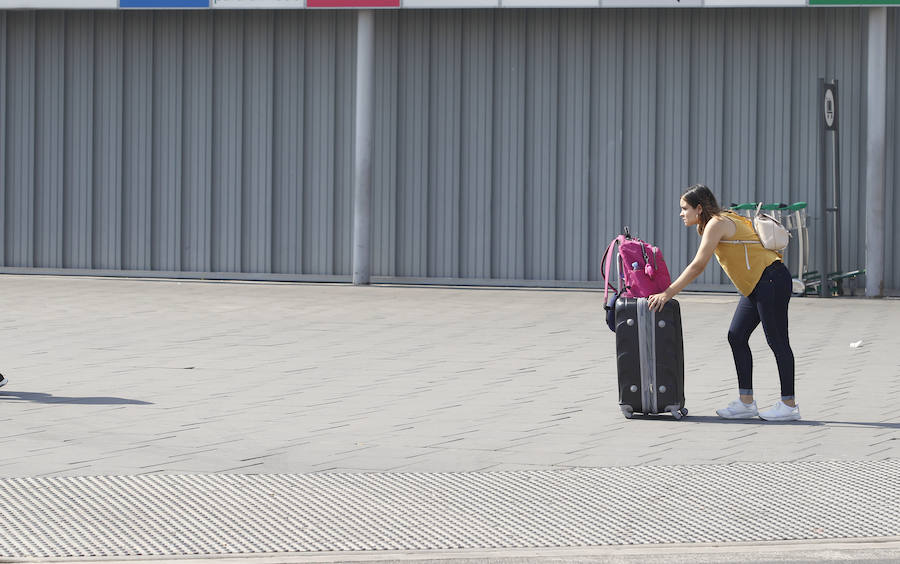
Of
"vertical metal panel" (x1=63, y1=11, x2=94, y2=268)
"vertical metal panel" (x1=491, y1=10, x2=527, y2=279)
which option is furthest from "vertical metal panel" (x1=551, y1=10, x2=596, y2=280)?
"vertical metal panel" (x1=63, y1=11, x2=94, y2=268)

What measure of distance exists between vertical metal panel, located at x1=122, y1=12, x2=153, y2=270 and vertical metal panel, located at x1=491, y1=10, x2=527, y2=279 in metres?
4.80

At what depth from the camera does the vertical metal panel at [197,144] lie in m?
19.8

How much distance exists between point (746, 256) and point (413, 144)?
35.8 ft

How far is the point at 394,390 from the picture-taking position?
10164 millimetres

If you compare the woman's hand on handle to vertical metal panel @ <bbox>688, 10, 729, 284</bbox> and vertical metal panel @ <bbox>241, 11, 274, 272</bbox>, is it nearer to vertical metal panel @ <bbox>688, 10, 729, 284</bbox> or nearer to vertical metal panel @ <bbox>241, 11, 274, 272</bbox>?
vertical metal panel @ <bbox>688, 10, 729, 284</bbox>

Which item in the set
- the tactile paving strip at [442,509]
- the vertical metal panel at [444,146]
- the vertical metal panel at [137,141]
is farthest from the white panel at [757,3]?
the tactile paving strip at [442,509]

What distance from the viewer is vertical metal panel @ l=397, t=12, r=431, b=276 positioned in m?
19.4

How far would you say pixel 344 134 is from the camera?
1962 centimetres

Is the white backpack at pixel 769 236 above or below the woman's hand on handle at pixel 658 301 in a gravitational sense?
above

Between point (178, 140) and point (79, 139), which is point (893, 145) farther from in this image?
point (79, 139)

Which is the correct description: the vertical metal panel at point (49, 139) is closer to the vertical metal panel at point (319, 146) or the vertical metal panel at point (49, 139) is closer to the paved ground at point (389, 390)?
the paved ground at point (389, 390)

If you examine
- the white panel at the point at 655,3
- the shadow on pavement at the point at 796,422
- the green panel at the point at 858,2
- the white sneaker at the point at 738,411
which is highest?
the white panel at the point at 655,3

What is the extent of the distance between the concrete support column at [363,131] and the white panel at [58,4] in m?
3.30

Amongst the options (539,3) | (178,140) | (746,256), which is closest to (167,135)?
(178,140)
